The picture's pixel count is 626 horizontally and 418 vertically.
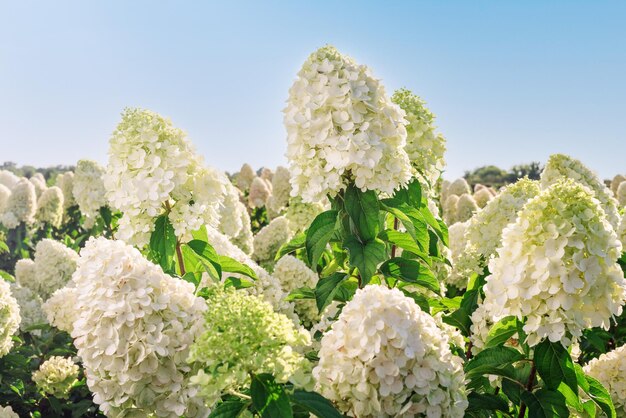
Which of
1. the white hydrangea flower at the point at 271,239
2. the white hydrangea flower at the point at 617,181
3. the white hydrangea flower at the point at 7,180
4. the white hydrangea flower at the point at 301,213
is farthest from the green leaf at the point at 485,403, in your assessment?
the white hydrangea flower at the point at 7,180

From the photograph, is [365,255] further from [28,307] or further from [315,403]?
[28,307]

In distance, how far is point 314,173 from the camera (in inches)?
103

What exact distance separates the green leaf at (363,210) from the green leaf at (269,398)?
109cm

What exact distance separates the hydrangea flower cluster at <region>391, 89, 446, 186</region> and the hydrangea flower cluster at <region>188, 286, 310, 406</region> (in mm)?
1976

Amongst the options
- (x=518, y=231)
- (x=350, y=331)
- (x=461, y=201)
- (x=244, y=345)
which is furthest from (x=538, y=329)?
(x=461, y=201)

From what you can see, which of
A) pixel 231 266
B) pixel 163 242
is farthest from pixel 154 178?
pixel 231 266

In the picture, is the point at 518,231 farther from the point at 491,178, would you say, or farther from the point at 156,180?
the point at 491,178

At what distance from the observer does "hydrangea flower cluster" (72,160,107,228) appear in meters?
6.57

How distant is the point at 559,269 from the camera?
79.7 inches

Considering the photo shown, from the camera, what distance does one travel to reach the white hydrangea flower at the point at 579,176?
13.3ft

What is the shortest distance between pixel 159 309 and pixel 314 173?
0.89m

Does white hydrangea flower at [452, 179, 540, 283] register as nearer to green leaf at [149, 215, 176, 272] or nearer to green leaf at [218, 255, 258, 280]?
green leaf at [218, 255, 258, 280]

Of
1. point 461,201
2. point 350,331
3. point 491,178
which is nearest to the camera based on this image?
point 350,331

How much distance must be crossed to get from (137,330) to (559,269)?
1.41m
